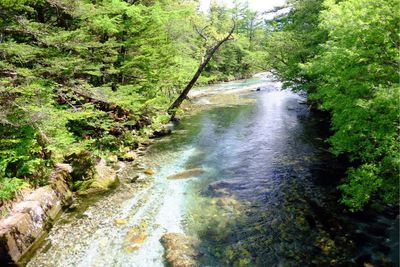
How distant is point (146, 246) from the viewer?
8531 mm

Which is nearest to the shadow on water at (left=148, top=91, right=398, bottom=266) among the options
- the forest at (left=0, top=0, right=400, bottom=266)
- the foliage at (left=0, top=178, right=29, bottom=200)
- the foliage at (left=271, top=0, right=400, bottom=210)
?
the forest at (left=0, top=0, right=400, bottom=266)

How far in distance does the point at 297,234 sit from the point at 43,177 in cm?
870

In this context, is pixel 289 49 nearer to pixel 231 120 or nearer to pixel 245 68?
pixel 231 120

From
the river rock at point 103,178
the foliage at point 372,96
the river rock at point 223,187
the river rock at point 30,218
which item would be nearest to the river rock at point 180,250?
the river rock at point 223,187

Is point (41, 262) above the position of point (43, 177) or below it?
below

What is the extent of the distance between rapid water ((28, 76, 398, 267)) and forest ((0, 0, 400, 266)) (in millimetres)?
1011

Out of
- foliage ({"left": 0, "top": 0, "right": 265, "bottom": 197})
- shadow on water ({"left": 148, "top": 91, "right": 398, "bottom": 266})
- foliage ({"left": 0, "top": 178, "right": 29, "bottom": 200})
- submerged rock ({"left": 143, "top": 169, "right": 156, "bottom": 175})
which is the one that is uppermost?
foliage ({"left": 0, "top": 0, "right": 265, "bottom": 197})

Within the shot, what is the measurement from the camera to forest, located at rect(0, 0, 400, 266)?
780 centimetres

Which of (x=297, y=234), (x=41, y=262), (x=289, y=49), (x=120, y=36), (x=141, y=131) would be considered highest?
(x=120, y=36)

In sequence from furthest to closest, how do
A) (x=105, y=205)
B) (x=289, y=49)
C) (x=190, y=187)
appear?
1. (x=289, y=49)
2. (x=190, y=187)
3. (x=105, y=205)

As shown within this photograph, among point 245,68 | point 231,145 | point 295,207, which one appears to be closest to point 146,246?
point 295,207

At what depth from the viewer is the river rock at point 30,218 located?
312 inches

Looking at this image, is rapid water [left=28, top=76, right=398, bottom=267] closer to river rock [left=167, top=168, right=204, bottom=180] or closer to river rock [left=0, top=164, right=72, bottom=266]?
river rock [left=167, top=168, right=204, bottom=180]

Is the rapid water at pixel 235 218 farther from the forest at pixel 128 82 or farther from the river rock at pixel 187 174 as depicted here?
the forest at pixel 128 82
